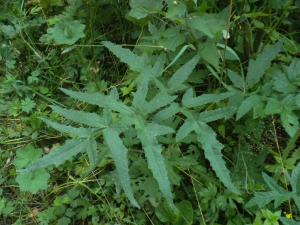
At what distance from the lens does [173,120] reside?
1.89 m

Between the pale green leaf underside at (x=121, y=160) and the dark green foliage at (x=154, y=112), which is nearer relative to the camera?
the pale green leaf underside at (x=121, y=160)

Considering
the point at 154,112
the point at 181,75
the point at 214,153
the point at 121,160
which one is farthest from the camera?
the point at 154,112

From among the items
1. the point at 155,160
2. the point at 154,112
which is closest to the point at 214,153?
the point at 155,160

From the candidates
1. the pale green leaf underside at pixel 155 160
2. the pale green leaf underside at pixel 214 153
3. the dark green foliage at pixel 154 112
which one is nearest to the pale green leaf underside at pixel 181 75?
the dark green foliage at pixel 154 112

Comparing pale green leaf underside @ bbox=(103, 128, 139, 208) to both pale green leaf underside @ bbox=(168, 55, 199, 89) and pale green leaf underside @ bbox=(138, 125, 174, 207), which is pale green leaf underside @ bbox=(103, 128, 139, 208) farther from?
pale green leaf underside @ bbox=(168, 55, 199, 89)

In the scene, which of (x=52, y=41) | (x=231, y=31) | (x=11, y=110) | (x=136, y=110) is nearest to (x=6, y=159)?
(x=11, y=110)

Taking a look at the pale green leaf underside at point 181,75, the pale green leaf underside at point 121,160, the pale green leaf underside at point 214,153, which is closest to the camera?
the pale green leaf underside at point 121,160

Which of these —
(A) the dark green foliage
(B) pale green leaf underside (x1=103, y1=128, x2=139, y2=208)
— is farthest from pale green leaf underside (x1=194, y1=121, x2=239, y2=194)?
(B) pale green leaf underside (x1=103, y1=128, x2=139, y2=208)

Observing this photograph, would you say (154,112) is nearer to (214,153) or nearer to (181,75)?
(181,75)

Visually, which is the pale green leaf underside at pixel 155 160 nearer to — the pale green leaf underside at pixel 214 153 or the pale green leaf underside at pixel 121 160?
the pale green leaf underside at pixel 121 160

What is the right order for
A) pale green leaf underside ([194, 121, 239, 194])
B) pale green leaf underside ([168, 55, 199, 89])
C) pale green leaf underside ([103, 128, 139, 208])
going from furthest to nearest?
1. pale green leaf underside ([168, 55, 199, 89])
2. pale green leaf underside ([194, 121, 239, 194])
3. pale green leaf underside ([103, 128, 139, 208])

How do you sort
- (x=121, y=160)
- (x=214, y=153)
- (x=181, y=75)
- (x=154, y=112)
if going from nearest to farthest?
(x=121, y=160)
(x=214, y=153)
(x=181, y=75)
(x=154, y=112)

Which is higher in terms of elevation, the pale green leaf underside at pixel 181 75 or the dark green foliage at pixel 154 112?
the pale green leaf underside at pixel 181 75

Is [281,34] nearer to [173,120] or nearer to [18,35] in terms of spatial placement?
[173,120]
